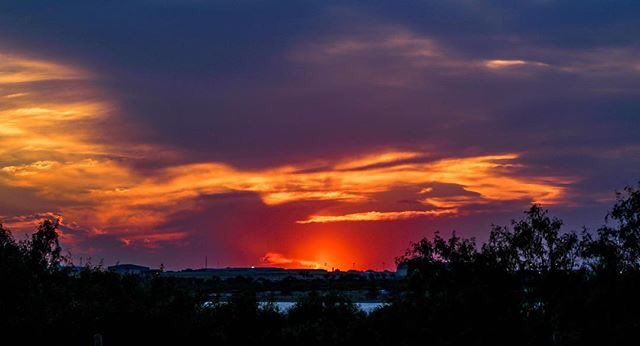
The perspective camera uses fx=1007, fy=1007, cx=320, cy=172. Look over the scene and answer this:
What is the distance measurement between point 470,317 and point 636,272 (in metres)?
5.90

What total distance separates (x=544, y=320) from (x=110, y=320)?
1796 cm

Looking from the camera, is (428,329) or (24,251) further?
(24,251)

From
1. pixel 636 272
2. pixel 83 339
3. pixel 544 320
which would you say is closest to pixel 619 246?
pixel 636 272

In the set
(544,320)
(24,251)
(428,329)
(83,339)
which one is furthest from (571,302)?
(24,251)

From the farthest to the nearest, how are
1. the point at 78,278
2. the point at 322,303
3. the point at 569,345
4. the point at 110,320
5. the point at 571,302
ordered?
the point at 322,303 < the point at 78,278 < the point at 110,320 < the point at 571,302 < the point at 569,345

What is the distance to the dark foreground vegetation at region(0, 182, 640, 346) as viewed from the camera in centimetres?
3488

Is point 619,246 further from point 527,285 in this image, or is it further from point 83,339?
point 83,339

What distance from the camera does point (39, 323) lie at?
36938 millimetres

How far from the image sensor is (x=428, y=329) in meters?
37.4

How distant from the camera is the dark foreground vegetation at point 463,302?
34875mm

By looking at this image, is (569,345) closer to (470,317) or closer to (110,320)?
(470,317)

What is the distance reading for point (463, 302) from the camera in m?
35.7

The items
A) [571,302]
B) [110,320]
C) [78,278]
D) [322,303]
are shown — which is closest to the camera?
[571,302]

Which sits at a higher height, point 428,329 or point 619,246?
point 619,246
